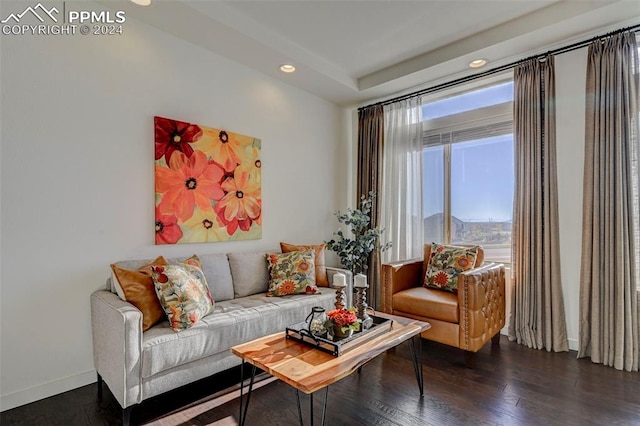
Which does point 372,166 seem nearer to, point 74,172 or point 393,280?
point 393,280

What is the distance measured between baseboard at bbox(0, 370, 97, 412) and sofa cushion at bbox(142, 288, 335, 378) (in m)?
0.79

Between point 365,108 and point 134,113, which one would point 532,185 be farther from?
point 134,113

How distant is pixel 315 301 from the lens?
113 inches

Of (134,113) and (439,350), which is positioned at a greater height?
(134,113)

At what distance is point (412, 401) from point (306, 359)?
0.90 metres

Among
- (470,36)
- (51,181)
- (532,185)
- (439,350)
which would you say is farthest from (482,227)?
(51,181)

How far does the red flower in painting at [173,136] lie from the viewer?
2738 mm

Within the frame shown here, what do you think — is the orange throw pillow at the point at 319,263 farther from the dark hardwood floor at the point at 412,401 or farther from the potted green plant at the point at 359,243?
the dark hardwood floor at the point at 412,401

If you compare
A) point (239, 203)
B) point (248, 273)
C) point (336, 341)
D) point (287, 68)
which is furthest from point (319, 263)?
point (287, 68)

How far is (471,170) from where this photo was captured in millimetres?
3656

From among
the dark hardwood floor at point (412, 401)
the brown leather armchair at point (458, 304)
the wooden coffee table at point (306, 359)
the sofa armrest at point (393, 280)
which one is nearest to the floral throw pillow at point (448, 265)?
the brown leather armchair at point (458, 304)

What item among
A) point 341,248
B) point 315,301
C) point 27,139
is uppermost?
point 27,139

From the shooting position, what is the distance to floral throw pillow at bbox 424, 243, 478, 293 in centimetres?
308

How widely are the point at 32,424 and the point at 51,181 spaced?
4.76 ft
